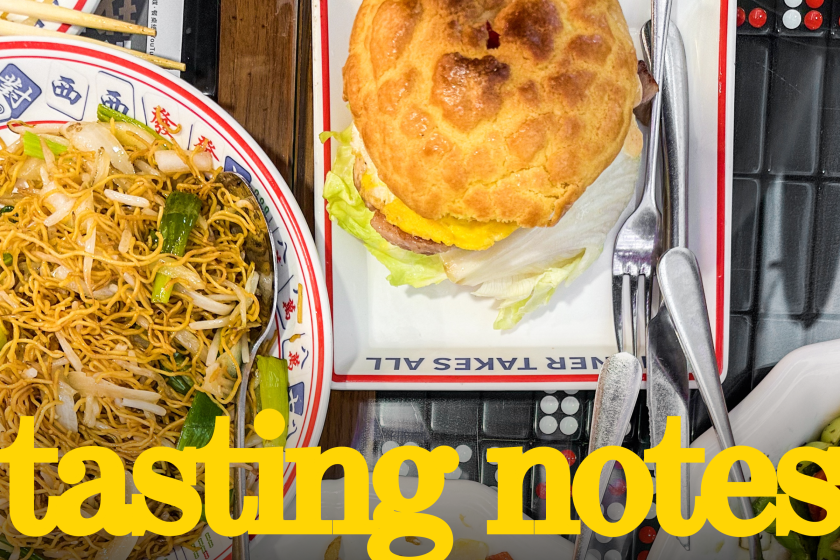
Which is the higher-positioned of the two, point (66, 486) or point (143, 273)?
point (143, 273)

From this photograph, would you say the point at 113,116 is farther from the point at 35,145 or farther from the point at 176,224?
the point at 176,224

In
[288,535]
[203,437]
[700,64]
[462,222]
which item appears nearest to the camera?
[462,222]

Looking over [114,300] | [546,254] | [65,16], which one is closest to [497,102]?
[546,254]

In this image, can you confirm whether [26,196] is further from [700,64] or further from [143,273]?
[700,64]

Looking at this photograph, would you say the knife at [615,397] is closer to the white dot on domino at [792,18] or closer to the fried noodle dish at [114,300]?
the fried noodle dish at [114,300]

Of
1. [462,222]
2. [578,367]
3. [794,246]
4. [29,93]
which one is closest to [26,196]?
[29,93]

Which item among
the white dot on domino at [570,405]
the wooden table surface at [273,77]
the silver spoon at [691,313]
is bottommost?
the white dot on domino at [570,405]

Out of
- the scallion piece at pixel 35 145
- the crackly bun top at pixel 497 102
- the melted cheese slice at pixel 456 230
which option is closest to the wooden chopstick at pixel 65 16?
the scallion piece at pixel 35 145
